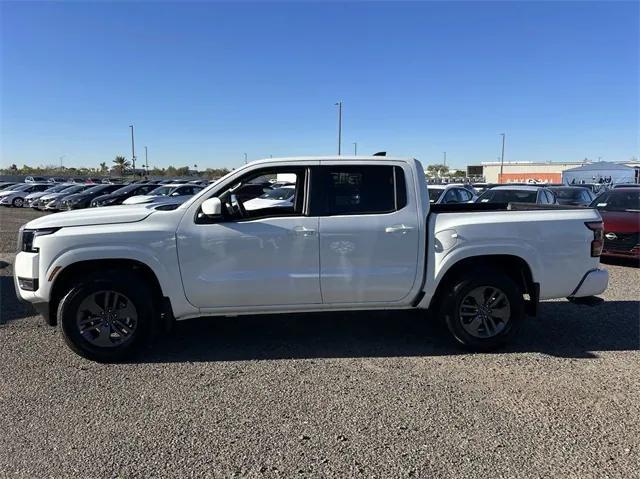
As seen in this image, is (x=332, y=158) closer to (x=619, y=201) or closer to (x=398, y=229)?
(x=398, y=229)

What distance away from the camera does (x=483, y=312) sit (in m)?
4.71

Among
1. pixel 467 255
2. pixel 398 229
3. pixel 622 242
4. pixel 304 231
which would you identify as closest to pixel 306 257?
pixel 304 231

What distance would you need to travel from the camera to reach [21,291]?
4.43 m

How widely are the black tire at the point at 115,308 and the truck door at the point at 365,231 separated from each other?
1.63m

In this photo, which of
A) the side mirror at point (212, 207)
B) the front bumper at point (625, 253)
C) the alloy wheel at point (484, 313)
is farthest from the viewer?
the front bumper at point (625, 253)

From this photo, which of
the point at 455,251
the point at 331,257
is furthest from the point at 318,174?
the point at 455,251

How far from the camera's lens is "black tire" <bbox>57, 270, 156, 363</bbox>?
14.2 feet

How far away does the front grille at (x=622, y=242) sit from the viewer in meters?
9.06

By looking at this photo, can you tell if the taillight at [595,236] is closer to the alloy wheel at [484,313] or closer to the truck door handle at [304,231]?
the alloy wheel at [484,313]

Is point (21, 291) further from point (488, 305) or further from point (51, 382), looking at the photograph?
point (488, 305)

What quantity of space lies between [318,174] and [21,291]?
2.92 meters

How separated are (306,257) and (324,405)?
139cm

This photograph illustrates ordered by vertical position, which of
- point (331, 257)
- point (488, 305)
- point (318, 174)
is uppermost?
point (318, 174)

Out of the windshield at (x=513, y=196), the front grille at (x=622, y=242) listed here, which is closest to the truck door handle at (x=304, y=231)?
the front grille at (x=622, y=242)
